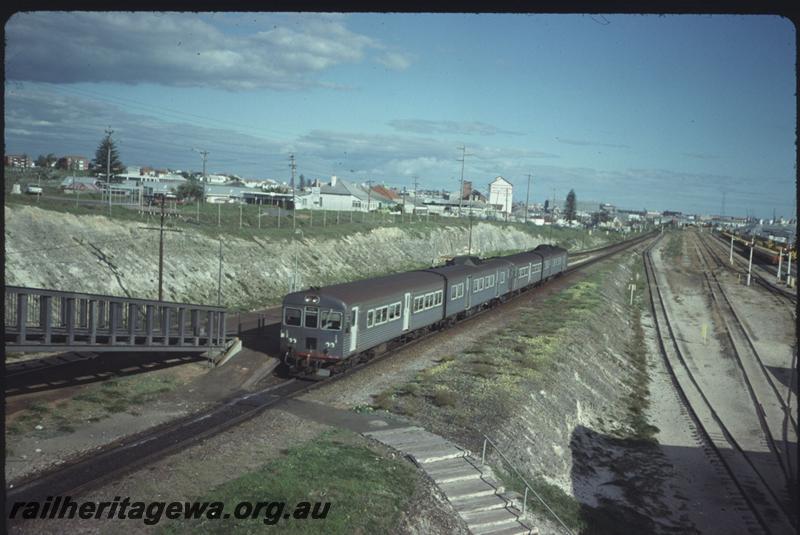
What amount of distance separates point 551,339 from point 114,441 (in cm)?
2402

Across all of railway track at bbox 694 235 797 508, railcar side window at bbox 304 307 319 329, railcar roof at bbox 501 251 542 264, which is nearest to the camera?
railcar side window at bbox 304 307 319 329

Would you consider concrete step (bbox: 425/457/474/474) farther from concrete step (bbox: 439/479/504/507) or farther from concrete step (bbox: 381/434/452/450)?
concrete step (bbox: 381/434/452/450)

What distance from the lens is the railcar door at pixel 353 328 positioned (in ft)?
77.8

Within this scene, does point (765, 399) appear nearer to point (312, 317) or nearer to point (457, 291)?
point (457, 291)

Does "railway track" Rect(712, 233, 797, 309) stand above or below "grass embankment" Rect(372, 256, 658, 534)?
above

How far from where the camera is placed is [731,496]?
21.3m

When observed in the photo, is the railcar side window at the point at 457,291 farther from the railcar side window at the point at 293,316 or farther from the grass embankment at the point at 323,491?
the grass embankment at the point at 323,491

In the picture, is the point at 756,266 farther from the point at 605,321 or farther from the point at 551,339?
the point at 551,339

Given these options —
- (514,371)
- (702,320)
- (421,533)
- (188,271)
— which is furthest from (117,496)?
(702,320)

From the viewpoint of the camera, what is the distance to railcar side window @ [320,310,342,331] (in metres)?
23.3

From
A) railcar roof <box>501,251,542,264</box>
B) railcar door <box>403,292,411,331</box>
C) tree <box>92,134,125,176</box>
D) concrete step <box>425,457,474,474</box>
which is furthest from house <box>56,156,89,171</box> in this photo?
concrete step <box>425,457,474,474</box>

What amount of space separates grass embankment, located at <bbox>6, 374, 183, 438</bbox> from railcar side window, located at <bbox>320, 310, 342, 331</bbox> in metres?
5.45

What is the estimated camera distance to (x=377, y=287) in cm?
2683

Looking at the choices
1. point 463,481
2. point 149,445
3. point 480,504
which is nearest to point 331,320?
point 149,445
